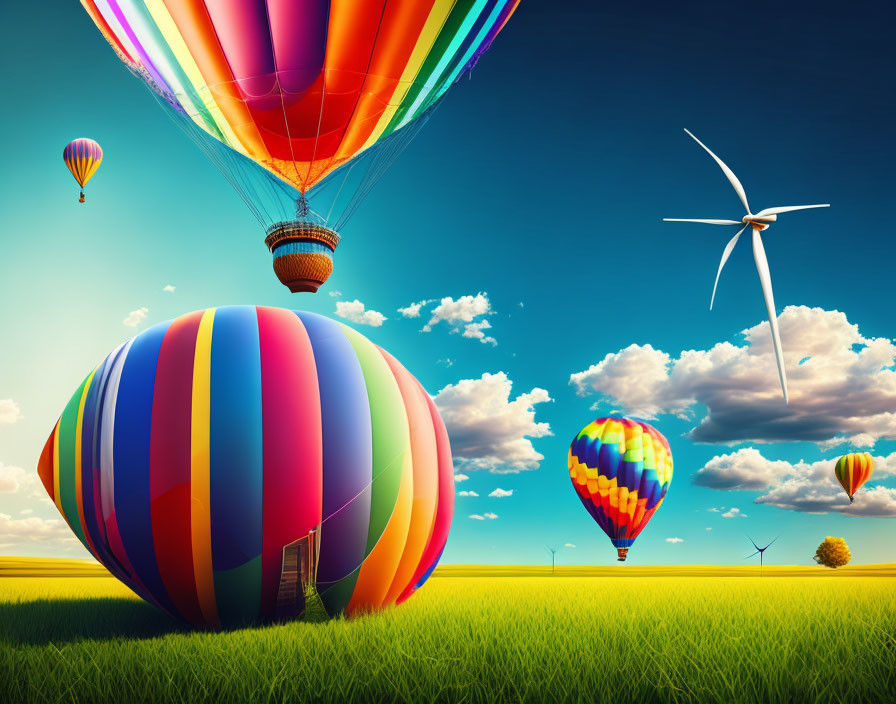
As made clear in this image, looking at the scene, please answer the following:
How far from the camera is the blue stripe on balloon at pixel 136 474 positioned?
6938 mm

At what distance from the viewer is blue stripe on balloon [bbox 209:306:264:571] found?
22.4 feet

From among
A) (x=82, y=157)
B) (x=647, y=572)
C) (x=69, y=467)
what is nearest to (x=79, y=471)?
(x=69, y=467)

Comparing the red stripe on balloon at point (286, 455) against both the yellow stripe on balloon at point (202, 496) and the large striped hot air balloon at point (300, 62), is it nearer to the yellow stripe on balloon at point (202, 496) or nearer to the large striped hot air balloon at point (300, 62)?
the yellow stripe on balloon at point (202, 496)

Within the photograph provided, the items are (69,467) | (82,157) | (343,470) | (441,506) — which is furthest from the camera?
(82,157)

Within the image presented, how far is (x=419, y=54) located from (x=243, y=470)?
12400 mm

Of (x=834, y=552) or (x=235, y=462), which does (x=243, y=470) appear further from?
(x=834, y=552)

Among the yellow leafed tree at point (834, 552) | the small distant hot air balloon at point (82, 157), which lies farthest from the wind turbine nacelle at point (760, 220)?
the yellow leafed tree at point (834, 552)

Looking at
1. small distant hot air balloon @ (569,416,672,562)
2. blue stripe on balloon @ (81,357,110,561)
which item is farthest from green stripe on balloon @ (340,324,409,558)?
small distant hot air balloon @ (569,416,672,562)

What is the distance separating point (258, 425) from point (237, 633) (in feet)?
7.45

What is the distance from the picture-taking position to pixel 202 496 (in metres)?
A: 6.83

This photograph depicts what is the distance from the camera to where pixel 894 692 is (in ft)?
13.9

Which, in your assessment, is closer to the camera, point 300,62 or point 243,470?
point 243,470

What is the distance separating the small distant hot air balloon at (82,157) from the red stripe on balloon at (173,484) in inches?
1228

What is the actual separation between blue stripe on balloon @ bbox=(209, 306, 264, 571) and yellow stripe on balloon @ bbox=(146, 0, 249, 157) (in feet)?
36.6
